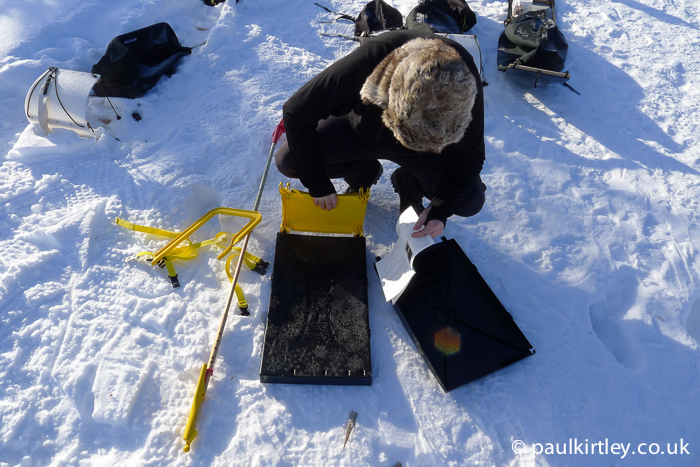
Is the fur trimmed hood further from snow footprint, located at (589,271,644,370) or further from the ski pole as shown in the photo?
snow footprint, located at (589,271,644,370)

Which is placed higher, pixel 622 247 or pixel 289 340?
pixel 622 247

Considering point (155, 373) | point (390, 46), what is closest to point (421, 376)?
point (155, 373)

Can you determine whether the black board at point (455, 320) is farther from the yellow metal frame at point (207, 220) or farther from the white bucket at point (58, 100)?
the white bucket at point (58, 100)

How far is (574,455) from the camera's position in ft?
6.15

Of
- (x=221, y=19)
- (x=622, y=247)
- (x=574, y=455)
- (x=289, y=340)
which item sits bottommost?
(x=574, y=455)

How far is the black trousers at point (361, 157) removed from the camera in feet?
6.89

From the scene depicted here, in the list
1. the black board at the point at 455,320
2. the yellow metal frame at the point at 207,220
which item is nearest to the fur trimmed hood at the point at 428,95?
the black board at the point at 455,320

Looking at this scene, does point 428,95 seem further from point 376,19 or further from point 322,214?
point 376,19

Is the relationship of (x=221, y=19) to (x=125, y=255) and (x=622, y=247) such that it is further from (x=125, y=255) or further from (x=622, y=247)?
(x=622, y=247)

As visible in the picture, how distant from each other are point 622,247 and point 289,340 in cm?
220

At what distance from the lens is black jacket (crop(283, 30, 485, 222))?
1.71m

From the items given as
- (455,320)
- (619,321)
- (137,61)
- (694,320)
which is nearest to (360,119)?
(455,320)

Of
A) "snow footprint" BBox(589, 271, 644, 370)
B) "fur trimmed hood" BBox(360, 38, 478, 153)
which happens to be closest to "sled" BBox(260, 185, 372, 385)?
"fur trimmed hood" BBox(360, 38, 478, 153)

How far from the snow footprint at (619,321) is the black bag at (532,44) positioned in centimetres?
181
